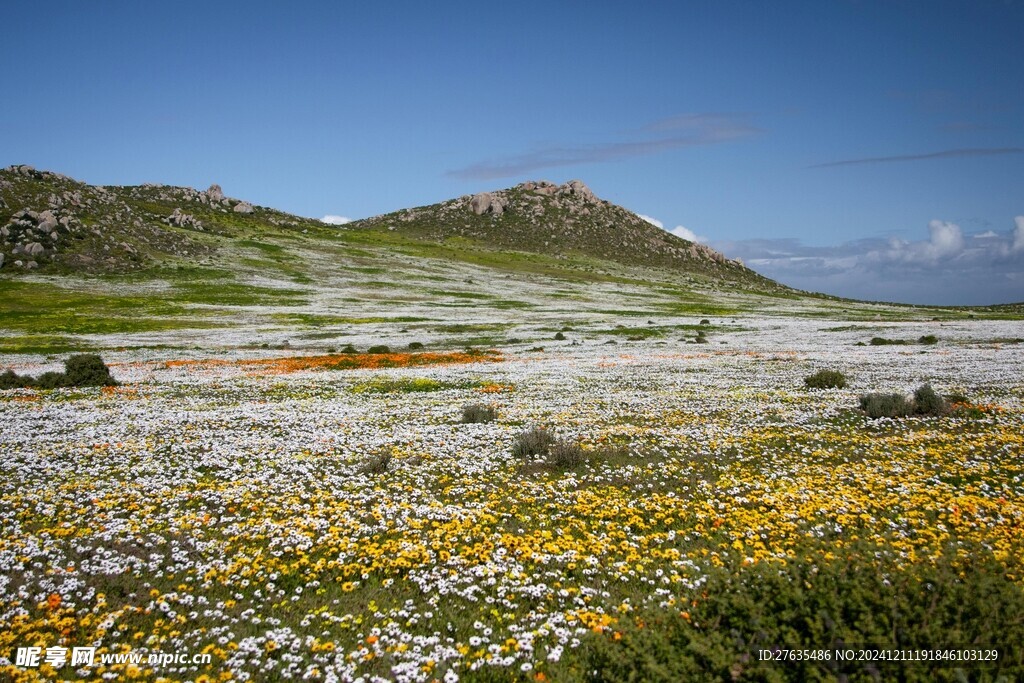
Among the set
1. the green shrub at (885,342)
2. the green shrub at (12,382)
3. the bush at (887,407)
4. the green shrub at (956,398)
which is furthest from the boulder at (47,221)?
the green shrub at (956,398)

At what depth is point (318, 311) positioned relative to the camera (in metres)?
86.6

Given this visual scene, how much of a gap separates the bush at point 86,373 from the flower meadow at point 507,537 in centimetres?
538

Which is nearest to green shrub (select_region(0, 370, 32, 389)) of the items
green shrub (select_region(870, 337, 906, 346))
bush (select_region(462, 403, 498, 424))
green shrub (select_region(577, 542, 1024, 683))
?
bush (select_region(462, 403, 498, 424))

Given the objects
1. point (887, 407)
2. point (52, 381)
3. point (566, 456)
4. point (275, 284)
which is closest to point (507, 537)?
point (566, 456)

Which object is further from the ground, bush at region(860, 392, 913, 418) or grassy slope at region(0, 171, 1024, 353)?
grassy slope at region(0, 171, 1024, 353)

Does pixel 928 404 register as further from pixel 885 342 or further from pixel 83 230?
pixel 83 230

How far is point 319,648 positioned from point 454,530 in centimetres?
423

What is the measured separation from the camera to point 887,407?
21297 millimetres

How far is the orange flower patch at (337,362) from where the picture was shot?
38875 mm

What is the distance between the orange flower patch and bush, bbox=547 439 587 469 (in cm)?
2461

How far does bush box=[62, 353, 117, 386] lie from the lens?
30031 mm

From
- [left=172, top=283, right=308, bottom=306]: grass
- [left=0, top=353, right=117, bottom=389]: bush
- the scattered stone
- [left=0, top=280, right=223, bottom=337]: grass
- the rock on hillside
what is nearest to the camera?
[left=0, top=353, right=117, bottom=389]: bush

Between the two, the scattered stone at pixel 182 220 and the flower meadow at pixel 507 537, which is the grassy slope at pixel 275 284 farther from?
the flower meadow at pixel 507 537

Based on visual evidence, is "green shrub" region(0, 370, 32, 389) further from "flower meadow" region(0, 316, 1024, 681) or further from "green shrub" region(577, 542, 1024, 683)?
"green shrub" region(577, 542, 1024, 683)
